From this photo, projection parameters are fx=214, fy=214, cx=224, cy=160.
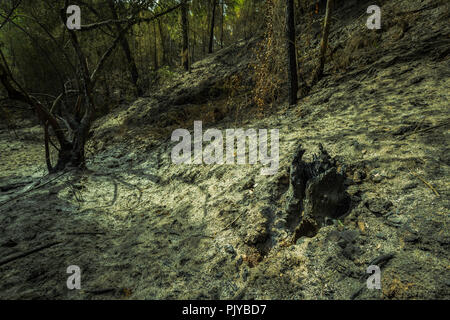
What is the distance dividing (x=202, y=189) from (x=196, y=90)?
512 centimetres

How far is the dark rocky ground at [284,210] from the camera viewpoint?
1573 millimetres

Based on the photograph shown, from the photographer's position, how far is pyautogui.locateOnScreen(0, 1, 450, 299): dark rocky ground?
5.16 feet

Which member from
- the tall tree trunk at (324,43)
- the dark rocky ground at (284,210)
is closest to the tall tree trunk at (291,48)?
the dark rocky ground at (284,210)

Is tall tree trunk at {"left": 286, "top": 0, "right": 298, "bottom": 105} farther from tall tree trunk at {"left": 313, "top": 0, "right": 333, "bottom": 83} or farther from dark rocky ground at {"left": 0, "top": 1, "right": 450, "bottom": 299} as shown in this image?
tall tree trunk at {"left": 313, "top": 0, "right": 333, "bottom": 83}

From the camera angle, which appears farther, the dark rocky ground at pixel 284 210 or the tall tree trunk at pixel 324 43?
the tall tree trunk at pixel 324 43

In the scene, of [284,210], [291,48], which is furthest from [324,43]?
[284,210]

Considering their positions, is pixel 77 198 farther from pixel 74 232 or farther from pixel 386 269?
pixel 386 269

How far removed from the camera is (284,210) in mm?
2250

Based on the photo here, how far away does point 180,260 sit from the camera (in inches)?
82.8

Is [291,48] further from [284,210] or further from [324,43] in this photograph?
[284,210]

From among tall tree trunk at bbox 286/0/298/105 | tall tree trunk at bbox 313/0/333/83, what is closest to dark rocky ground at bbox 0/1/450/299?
tall tree trunk at bbox 313/0/333/83

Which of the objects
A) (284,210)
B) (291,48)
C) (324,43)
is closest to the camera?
(284,210)

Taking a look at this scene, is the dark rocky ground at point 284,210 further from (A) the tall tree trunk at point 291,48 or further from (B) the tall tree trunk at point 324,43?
(A) the tall tree trunk at point 291,48
